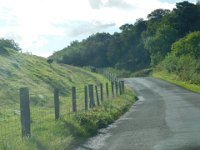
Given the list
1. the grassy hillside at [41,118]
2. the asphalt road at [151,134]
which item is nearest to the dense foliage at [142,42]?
the grassy hillside at [41,118]

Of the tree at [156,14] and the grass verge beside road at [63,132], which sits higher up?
the tree at [156,14]

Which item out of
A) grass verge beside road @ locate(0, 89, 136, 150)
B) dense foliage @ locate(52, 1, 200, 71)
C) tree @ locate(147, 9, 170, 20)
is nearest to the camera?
grass verge beside road @ locate(0, 89, 136, 150)

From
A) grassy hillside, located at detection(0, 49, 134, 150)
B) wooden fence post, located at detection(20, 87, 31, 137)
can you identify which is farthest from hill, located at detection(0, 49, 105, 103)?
wooden fence post, located at detection(20, 87, 31, 137)

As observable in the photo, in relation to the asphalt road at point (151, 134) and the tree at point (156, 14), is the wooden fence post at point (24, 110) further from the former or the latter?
the tree at point (156, 14)

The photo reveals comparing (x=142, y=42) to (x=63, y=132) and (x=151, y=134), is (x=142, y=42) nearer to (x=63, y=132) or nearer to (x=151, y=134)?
(x=151, y=134)

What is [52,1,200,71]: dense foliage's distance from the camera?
94.8 m

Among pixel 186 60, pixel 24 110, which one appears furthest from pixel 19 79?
pixel 186 60

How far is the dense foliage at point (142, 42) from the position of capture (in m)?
94.8

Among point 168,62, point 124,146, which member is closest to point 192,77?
point 168,62

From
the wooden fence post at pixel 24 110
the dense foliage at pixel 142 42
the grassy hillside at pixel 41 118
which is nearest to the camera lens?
the grassy hillside at pixel 41 118

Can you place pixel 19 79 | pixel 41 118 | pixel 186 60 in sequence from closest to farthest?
pixel 41 118 < pixel 19 79 < pixel 186 60

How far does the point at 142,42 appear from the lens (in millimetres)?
115438

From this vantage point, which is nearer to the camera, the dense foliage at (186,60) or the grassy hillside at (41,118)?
the grassy hillside at (41,118)

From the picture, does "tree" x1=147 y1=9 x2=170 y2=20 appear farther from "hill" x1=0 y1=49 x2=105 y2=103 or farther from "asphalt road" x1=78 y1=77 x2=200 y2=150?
"asphalt road" x1=78 y1=77 x2=200 y2=150
